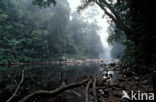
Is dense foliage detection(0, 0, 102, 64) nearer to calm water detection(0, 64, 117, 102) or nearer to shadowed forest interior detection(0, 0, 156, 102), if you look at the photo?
shadowed forest interior detection(0, 0, 156, 102)

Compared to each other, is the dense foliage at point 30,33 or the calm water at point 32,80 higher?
the dense foliage at point 30,33

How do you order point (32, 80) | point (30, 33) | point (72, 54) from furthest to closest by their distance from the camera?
point (72, 54), point (30, 33), point (32, 80)

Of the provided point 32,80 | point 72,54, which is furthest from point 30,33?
point 32,80

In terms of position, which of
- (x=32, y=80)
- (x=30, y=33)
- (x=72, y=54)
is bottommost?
(x=32, y=80)

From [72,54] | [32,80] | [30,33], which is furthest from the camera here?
[72,54]

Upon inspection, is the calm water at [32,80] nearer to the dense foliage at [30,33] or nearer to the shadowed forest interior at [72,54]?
the shadowed forest interior at [72,54]

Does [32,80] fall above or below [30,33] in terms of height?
below

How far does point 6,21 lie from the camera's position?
80.5 feet

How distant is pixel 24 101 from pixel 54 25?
1276 inches

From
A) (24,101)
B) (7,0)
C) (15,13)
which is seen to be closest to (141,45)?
(24,101)

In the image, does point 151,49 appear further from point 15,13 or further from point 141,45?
point 15,13

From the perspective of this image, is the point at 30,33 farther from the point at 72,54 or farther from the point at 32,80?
the point at 32,80

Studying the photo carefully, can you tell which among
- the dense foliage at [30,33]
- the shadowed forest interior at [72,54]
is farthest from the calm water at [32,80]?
the dense foliage at [30,33]

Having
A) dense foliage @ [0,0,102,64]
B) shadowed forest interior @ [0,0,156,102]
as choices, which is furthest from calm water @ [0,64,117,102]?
dense foliage @ [0,0,102,64]
